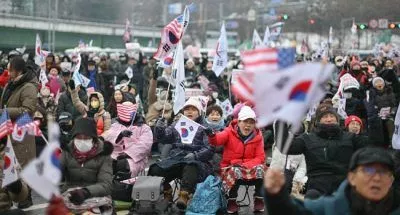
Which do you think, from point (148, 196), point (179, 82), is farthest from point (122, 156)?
point (179, 82)

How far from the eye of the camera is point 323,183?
7246mm

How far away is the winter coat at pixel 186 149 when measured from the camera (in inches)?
343

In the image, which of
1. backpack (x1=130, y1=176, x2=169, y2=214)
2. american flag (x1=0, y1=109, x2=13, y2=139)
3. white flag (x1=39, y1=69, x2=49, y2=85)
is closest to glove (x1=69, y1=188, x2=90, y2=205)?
american flag (x1=0, y1=109, x2=13, y2=139)

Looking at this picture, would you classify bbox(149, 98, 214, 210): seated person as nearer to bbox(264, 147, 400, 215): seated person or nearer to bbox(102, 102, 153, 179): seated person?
bbox(102, 102, 153, 179): seated person

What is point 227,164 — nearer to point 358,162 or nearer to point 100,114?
point 100,114

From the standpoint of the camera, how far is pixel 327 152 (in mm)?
7293

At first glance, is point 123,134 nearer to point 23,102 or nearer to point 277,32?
point 23,102

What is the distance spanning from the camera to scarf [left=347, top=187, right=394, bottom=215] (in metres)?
4.40

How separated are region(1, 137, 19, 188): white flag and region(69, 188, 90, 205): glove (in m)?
0.75

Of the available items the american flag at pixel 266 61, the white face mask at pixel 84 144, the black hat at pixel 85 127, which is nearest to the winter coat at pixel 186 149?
the white face mask at pixel 84 144

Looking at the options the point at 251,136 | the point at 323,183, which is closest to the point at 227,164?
the point at 251,136

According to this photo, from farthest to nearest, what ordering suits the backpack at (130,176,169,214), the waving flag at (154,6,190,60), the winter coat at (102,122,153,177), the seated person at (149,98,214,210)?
the waving flag at (154,6,190,60) → the winter coat at (102,122,153,177) → the seated person at (149,98,214,210) → the backpack at (130,176,169,214)

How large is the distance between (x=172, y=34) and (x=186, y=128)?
3553 mm

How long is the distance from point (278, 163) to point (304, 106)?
13.5 feet
